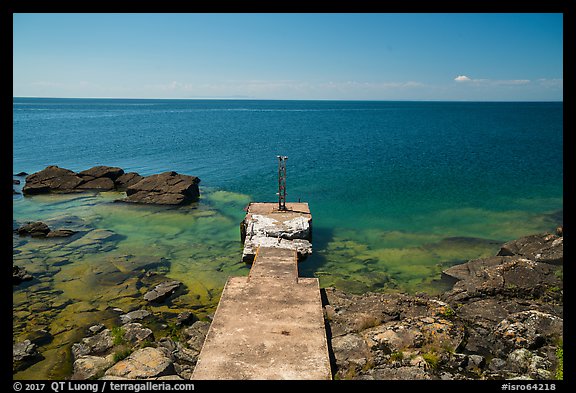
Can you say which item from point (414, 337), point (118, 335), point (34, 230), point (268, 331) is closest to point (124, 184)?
point (34, 230)

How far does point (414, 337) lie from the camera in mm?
11711

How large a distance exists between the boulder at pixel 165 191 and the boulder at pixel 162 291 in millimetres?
13430

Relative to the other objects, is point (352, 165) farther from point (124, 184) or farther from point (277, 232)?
point (277, 232)

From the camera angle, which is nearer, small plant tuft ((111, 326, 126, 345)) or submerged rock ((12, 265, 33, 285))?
small plant tuft ((111, 326, 126, 345))

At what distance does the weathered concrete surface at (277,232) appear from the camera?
19.5m

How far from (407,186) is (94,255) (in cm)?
2636

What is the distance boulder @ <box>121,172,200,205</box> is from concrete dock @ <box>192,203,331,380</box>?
52.7 ft

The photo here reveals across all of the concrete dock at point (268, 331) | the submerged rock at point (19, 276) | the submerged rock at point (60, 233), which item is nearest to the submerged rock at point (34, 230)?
the submerged rock at point (60, 233)

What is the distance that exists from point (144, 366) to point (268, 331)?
3300mm

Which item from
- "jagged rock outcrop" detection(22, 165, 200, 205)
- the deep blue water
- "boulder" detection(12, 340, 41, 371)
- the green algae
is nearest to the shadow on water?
the green algae

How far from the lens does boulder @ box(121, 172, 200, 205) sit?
99.6 ft

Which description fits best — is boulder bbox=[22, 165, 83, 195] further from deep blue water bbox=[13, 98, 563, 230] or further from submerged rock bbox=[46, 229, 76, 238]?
submerged rock bbox=[46, 229, 76, 238]

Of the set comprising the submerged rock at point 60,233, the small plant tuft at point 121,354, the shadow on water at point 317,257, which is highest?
the submerged rock at point 60,233

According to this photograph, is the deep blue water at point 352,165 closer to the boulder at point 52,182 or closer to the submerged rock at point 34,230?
the boulder at point 52,182
